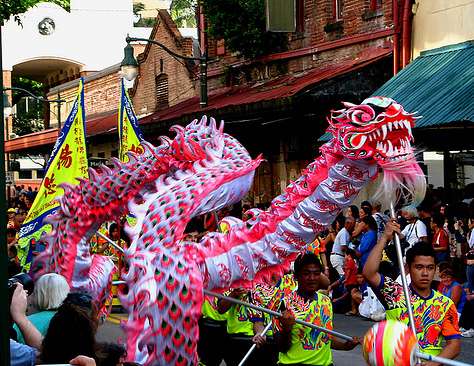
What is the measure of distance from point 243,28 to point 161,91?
26.8ft

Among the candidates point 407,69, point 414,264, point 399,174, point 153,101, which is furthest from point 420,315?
point 153,101

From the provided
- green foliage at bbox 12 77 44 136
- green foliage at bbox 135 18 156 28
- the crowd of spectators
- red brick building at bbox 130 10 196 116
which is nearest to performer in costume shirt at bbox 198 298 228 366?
the crowd of spectators

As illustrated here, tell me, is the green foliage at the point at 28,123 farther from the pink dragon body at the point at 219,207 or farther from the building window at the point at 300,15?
the pink dragon body at the point at 219,207

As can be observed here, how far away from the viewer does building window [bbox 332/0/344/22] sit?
24.1 meters

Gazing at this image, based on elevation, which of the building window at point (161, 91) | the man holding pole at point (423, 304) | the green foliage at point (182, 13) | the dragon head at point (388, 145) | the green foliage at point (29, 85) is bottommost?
the man holding pole at point (423, 304)

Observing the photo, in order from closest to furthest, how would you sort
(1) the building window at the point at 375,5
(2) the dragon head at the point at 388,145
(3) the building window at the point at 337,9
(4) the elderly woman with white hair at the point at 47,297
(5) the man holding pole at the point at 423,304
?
1. (2) the dragon head at the point at 388,145
2. (5) the man holding pole at the point at 423,304
3. (4) the elderly woman with white hair at the point at 47,297
4. (1) the building window at the point at 375,5
5. (3) the building window at the point at 337,9

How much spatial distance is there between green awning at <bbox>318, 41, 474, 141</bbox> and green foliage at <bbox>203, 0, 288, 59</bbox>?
22.0 ft

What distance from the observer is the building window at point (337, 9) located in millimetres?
24053

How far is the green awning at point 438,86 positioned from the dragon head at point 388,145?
29.4 feet

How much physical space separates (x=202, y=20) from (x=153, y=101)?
12.5 ft

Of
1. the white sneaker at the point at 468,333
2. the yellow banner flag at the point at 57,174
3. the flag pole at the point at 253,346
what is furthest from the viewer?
the white sneaker at the point at 468,333

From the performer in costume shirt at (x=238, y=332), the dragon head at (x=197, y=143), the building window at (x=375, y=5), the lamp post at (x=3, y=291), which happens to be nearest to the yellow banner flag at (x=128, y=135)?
the performer in costume shirt at (x=238, y=332)

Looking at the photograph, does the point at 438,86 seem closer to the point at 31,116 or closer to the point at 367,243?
the point at 367,243

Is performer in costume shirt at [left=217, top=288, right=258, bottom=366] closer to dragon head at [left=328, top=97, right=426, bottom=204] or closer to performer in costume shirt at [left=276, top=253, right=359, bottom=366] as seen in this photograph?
performer in costume shirt at [left=276, top=253, right=359, bottom=366]
